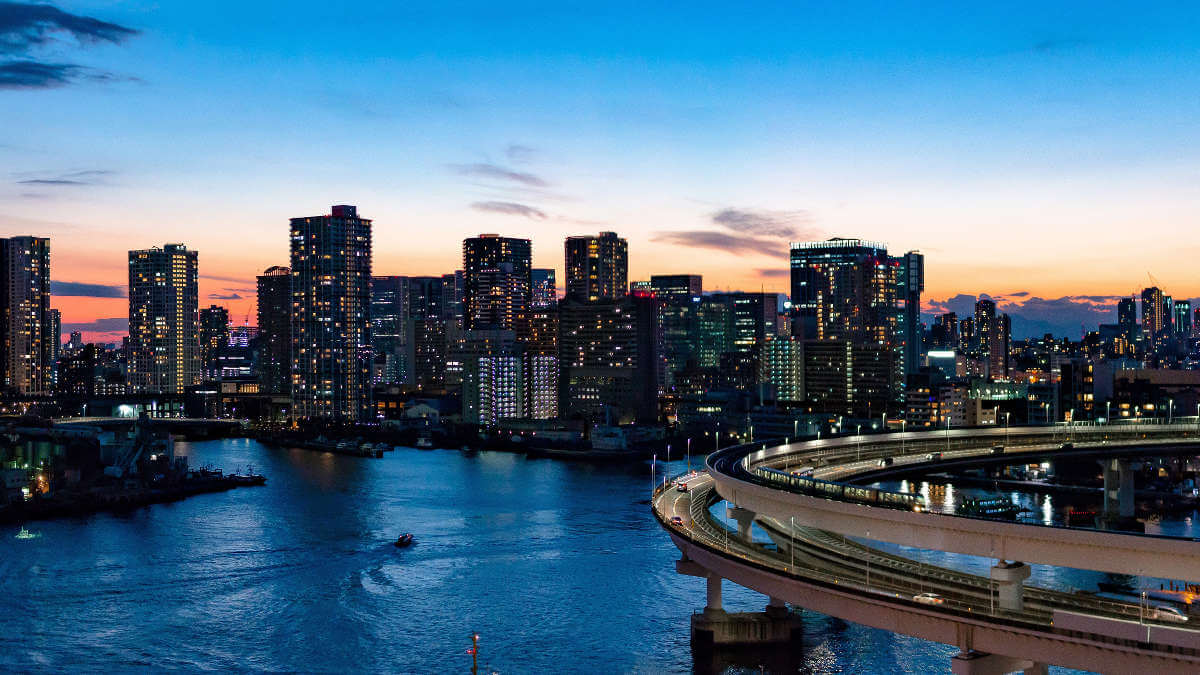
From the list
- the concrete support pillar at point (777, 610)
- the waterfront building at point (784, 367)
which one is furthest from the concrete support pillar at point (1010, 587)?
the waterfront building at point (784, 367)

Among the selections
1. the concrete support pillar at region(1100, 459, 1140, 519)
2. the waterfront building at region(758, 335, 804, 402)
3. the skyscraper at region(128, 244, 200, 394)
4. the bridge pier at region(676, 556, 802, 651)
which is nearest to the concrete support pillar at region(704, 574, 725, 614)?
the bridge pier at region(676, 556, 802, 651)

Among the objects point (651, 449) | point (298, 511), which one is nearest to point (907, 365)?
point (651, 449)

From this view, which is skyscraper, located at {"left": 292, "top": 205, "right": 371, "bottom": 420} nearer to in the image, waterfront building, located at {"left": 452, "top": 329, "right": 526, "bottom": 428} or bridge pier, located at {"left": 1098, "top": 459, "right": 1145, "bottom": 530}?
waterfront building, located at {"left": 452, "top": 329, "right": 526, "bottom": 428}

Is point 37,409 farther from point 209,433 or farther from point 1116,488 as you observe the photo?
point 1116,488

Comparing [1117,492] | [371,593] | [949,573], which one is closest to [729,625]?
[949,573]

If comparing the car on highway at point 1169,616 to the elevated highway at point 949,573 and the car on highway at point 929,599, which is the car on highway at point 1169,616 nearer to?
the elevated highway at point 949,573

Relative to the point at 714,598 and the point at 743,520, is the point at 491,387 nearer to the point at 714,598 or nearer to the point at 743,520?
the point at 743,520
